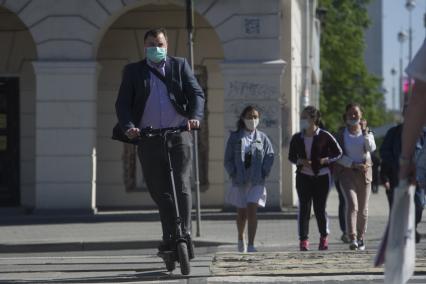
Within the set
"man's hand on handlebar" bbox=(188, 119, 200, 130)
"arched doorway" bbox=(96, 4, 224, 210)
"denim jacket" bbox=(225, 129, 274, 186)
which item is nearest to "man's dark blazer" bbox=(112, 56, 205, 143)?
"man's hand on handlebar" bbox=(188, 119, 200, 130)

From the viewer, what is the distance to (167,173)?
954cm

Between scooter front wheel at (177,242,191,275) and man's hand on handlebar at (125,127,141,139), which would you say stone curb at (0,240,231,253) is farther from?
man's hand on handlebar at (125,127,141,139)

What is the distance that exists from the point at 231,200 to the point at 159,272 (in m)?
3.67

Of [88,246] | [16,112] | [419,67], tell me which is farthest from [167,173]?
[16,112]

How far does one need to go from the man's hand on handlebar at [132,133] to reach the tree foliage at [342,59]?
4192 cm

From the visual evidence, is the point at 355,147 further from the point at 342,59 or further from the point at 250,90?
the point at 342,59

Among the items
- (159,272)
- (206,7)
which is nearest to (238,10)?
(206,7)

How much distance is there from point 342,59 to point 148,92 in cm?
4476

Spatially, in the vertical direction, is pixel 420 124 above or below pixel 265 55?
below

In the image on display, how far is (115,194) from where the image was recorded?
71.9ft

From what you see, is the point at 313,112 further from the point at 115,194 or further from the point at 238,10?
the point at 115,194

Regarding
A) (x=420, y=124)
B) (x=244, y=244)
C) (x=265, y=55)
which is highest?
(x=265, y=55)

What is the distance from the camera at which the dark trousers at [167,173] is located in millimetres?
9508

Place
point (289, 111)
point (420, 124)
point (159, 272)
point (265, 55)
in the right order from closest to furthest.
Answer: point (420, 124), point (159, 272), point (265, 55), point (289, 111)
